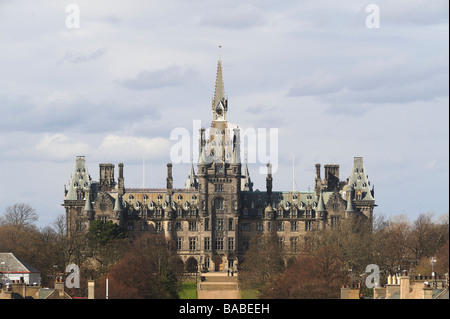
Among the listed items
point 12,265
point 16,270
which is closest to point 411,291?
point 16,270

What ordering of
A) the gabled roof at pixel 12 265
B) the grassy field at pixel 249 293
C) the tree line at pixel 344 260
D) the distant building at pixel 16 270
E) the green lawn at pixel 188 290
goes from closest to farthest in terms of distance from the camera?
1. the tree line at pixel 344 260
2. the distant building at pixel 16 270
3. the gabled roof at pixel 12 265
4. the grassy field at pixel 249 293
5. the green lawn at pixel 188 290

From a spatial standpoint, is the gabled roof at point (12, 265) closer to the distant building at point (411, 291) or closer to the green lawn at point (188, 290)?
the green lawn at point (188, 290)

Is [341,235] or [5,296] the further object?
[341,235]

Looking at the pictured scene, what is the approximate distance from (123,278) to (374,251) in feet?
156

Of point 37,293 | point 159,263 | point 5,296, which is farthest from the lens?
point 159,263

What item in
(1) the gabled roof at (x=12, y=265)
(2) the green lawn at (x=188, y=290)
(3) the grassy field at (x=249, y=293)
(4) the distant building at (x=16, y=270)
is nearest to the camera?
(4) the distant building at (x=16, y=270)

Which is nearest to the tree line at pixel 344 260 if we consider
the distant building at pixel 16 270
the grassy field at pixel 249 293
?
the grassy field at pixel 249 293

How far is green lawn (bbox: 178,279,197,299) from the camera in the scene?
552 feet

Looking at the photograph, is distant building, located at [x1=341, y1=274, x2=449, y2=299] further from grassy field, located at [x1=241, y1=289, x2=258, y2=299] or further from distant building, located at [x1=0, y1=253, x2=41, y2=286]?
distant building, located at [x1=0, y1=253, x2=41, y2=286]

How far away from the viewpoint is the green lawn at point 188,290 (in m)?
168

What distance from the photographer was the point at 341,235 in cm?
19412

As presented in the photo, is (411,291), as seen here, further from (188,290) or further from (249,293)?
(188,290)
